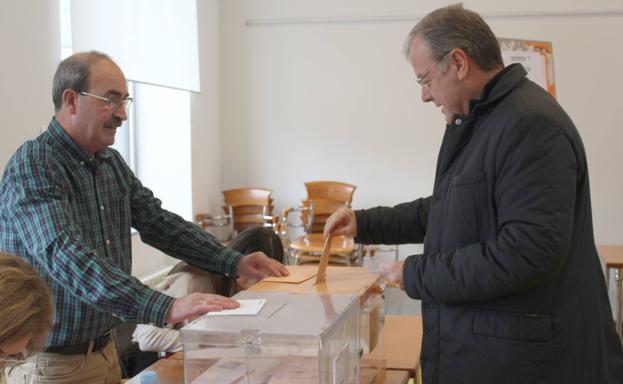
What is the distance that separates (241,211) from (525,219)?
5.41m

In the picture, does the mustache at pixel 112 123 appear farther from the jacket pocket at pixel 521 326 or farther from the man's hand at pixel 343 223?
the jacket pocket at pixel 521 326

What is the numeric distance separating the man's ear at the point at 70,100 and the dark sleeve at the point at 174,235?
35cm

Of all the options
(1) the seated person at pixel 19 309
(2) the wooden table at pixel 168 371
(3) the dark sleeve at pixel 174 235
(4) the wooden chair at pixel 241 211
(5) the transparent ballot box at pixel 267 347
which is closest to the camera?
(1) the seated person at pixel 19 309

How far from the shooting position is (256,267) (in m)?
2.16

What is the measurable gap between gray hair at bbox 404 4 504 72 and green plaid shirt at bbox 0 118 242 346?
901mm

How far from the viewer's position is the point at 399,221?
2100 millimetres

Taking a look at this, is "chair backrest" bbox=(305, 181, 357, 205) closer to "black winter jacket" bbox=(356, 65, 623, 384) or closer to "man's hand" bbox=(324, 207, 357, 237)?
"man's hand" bbox=(324, 207, 357, 237)

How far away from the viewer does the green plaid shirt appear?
173 cm

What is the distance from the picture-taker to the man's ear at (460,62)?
1622 millimetres

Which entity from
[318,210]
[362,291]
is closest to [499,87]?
[362,291]

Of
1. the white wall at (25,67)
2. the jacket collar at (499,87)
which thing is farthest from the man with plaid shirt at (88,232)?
the white wall at (25,67)

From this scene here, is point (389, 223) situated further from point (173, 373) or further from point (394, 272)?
point (173, 373)

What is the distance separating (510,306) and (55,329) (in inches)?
49.2

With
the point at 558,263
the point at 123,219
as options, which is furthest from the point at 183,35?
the point at 558,263
